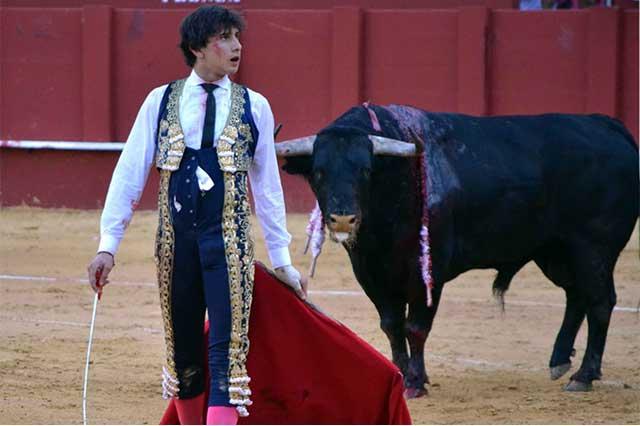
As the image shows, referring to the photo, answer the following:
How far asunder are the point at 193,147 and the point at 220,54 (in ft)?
0.87

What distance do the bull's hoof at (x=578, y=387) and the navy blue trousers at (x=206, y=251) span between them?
268 centimetres

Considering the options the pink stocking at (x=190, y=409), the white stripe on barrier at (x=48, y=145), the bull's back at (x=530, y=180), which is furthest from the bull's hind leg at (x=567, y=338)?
the white stripe on barrier at (x=48, y=145)

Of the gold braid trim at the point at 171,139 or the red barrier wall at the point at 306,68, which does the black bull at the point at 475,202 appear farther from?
the red barrier wall at the point at 306,68

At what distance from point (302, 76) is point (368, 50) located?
0.60 meters

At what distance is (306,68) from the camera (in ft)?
39.9

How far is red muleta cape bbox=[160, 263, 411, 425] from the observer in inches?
169

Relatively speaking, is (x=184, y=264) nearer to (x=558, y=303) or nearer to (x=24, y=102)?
(x=558, y=303)

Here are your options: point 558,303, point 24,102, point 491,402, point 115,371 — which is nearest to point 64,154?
point 24,102

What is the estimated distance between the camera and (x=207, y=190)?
397cm

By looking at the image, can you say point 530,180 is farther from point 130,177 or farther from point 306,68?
point 306,68

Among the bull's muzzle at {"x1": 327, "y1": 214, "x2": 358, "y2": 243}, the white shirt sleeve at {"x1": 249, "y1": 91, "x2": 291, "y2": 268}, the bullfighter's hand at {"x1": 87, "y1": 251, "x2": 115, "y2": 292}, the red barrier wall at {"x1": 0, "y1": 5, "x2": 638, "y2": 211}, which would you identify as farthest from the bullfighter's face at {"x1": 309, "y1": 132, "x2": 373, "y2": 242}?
the red barrier wall at {"x1": 0, "y1": 5, "x2": 638, "y2": 211}

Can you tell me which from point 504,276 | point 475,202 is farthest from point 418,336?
point 504,276

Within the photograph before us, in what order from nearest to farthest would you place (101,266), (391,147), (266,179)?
(101,266) → (266,179) → (391,147)

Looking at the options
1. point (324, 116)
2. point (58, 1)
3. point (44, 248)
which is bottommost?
point (44, 248)
